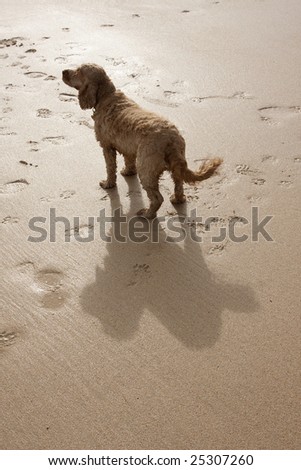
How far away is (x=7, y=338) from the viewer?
8.22 ft

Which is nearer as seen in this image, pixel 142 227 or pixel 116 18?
pixel 142 227

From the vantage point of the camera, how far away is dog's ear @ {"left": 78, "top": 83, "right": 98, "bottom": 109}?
332 cm

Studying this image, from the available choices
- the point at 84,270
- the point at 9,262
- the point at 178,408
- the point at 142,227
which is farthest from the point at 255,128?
the point at 178,408

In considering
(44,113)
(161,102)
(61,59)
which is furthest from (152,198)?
(61,59)

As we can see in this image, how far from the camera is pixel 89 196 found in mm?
3609

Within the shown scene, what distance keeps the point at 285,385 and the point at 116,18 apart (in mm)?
6310

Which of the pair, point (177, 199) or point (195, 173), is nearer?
point (195, 173)

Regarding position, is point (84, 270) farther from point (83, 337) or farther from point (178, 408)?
point (178, 408)

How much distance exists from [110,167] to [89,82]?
0.69 metres

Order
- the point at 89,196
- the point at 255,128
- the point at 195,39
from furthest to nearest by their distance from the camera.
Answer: the point at 195,39 < the point at 255,128 < the point at 89,196

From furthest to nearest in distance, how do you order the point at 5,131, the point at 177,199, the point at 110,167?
the point at 5,131 < the point at 110,167 < the point at 177,199

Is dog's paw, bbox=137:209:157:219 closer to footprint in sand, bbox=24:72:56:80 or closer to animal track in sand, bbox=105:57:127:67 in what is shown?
footprint in sand, bbox=24:72:56:80

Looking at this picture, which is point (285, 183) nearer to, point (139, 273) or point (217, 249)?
point (217, 249)
